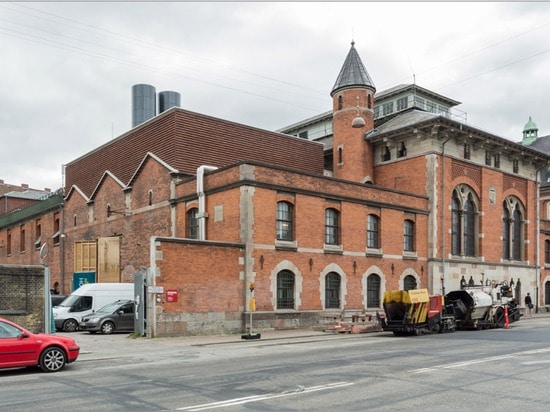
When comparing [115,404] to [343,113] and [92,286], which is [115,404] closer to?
[92,286]

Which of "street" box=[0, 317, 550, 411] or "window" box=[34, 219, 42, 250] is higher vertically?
"window" box=[34, 219, 42, 250]

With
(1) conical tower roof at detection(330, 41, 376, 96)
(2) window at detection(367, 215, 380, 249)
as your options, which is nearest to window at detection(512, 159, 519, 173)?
(1) conical tower roof at detection(330, 41, 376, 96)

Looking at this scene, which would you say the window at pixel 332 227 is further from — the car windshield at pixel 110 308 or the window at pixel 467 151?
the window at pixel 467 151

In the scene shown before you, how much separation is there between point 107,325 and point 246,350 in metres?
9.30

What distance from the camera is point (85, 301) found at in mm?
28812

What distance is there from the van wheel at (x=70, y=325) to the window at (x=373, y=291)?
15717 mm

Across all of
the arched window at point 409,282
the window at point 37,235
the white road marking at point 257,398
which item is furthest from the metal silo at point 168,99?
the white road marking at point 257,398

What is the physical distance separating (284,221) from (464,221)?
1663cm

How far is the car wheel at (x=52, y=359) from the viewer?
13719 millimetres

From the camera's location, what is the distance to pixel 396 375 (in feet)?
40.5

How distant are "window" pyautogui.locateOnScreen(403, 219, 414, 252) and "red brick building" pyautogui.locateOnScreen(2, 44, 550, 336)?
124 mm

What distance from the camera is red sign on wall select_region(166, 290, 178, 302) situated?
76.4ft

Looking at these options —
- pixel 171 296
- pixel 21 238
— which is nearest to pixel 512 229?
pixel 171 296

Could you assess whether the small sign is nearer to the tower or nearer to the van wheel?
the van wheel
